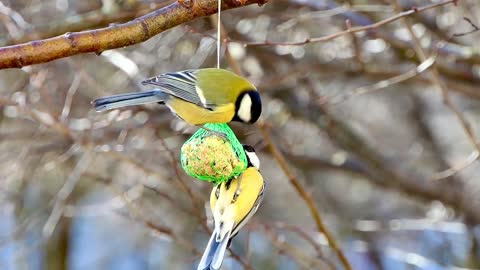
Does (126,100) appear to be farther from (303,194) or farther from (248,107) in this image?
(303,194)

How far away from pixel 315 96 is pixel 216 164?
2.02 meters

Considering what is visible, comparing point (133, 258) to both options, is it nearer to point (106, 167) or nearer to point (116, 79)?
point (106, 167)

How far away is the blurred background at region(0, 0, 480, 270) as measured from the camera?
3338 mm

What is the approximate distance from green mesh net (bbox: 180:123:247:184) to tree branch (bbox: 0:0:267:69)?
1.10 feet

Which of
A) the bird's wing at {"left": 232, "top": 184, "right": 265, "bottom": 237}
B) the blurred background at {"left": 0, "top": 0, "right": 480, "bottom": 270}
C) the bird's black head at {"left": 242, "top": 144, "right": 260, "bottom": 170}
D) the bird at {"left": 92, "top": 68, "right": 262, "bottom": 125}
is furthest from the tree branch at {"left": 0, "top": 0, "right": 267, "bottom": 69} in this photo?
the blurred background at {"left": 0, "top": 0, "right": 480, "bottom": 270}

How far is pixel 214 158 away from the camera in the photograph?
6.34 feet

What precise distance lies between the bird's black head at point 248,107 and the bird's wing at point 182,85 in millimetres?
107

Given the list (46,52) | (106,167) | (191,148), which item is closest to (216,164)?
(191,148)

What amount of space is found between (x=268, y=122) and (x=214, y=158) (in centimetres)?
182

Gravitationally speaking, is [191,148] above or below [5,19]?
above

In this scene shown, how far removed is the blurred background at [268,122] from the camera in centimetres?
334

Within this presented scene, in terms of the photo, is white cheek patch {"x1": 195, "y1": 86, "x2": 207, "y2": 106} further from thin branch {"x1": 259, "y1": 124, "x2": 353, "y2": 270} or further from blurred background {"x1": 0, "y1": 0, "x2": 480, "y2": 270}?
blurred background {"x1": 0, "y1": 0, "x2": 480, "y2": 270}

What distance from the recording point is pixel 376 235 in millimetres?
5203

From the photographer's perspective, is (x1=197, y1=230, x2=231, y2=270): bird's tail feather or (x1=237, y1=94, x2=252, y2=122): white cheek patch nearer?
(x1=197, y1=230, x2=231, y2=270): bird's tail feather
